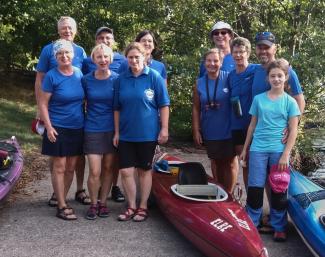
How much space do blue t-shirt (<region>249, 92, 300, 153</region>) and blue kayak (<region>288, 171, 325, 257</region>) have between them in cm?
59

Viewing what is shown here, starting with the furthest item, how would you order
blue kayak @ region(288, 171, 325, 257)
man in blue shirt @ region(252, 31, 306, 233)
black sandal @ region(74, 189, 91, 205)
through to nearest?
black sandal @ region(74, 189, 91, 205) → man in blue shirt @ region(252, 31, 306, 233) → blue kayak @ region(288, 171, 325, 257)

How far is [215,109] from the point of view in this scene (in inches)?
213

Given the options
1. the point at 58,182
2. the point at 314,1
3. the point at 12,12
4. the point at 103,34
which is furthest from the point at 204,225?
the point at 12,12

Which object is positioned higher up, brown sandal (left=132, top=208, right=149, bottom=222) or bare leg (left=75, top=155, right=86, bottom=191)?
bare leg (left=75, top=155, right=86, bottom=191)

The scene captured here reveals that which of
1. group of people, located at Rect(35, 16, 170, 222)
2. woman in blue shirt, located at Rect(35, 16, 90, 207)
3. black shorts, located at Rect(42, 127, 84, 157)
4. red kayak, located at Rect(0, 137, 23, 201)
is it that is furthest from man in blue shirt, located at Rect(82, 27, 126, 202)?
red kayak, located at Rect(0, 137, 23, 201)

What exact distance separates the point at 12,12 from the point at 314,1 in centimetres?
997

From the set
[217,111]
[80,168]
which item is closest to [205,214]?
[217,111]

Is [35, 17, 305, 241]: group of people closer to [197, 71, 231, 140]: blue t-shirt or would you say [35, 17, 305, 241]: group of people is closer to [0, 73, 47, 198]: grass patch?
[197, 71, 231, 140]: blue t-shirt

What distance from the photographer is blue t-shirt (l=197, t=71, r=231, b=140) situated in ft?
17.6

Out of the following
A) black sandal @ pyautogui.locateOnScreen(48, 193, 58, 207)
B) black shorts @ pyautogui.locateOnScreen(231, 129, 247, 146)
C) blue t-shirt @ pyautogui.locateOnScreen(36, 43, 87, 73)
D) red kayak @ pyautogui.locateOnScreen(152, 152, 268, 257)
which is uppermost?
blue t-shirt @ pyautogui.locateOnScreen(36, 43, 87, 73)

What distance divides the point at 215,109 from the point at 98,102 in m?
1.29

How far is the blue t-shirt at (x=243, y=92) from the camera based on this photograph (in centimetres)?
528

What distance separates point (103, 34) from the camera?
5938mm

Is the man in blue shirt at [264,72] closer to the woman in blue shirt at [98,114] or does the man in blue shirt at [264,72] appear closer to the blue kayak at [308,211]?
the blue kayak at [308,211]
